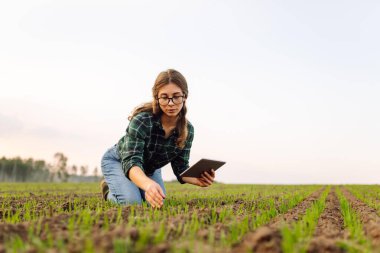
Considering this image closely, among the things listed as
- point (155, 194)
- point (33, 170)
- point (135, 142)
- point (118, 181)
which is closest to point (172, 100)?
point (135, 142)

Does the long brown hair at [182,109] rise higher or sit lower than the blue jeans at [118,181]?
higher

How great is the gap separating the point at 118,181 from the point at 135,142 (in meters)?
0.94

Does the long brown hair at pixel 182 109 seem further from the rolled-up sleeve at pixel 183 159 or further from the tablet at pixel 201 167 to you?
the tablet at pixel 201 167

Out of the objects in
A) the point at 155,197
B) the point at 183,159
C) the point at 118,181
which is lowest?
the point at 155,197

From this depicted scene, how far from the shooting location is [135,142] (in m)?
5.01

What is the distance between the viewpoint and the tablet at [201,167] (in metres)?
4.86

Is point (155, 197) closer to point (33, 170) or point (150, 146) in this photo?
point (150, 146)

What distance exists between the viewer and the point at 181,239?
7.89ft

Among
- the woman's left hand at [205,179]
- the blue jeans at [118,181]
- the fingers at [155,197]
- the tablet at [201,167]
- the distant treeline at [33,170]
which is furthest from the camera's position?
the distant treeline at [33,170]

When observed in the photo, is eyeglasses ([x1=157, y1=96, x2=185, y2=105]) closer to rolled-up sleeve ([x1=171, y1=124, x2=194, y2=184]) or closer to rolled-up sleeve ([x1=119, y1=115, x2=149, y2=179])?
rolled-up sleeve ([x1=119, y1=115, x2=149, y2=179])

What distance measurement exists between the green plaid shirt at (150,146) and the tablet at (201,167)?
1.60 ft

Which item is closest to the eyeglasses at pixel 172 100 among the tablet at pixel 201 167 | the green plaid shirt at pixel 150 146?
the green plaid shirt at pixel 150 146

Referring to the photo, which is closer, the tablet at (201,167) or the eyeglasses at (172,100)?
the eyeglasses at (172,100)

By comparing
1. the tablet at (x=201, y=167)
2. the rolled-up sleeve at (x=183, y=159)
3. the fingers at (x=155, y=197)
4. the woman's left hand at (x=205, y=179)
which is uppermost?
the rolled-up sleeve at (x=183, y=159)
